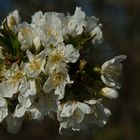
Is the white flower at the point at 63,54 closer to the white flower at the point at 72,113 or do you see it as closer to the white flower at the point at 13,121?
Result: the white flower at the point at 72,113

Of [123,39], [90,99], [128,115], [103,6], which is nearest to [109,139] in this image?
[128,115]

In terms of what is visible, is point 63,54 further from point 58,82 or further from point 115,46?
point 115,46

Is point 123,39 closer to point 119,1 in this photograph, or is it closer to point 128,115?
point 119,1

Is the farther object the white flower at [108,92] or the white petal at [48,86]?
the white flower at [108,92]

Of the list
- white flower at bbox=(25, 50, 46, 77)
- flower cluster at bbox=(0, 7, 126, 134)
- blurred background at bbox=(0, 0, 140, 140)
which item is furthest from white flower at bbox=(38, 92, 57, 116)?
blurred background at bbox=(0, 0, 140, 140)

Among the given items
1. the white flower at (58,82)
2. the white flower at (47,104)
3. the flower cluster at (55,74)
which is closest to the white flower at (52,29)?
the flower cluster at (55,74)

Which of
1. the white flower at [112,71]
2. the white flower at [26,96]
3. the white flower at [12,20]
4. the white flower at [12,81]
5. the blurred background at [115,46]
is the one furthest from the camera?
the blurred background at [115,46]

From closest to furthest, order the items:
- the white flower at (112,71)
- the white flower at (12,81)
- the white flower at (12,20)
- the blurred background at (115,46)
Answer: the white flower at (12,81) → the white flower at (112,71) → the white flower at (12,20) → the blurred background at (115,46)

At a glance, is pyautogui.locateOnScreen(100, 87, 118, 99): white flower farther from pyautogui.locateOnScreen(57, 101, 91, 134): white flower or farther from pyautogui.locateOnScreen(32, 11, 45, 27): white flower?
pyautogui.locateOnScreen(32, 11, 45, 27): white flower
